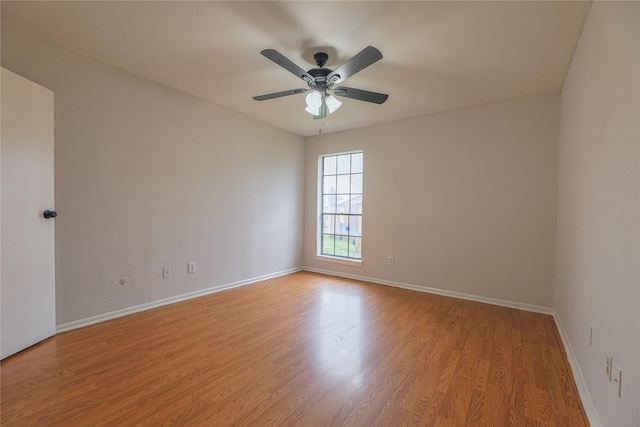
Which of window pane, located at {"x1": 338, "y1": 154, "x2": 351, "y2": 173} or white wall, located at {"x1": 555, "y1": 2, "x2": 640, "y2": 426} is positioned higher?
window pane, located at {"x1": 338, "y1": 154, "x2": 351, "y2": 173}

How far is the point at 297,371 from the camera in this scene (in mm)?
1873

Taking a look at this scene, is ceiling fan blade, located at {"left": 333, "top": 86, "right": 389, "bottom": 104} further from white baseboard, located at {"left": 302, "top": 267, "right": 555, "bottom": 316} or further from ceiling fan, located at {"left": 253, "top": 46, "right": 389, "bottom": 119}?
white baseboard, located at {"left": 302, "top": 267, "right": 555, "bottom": 316}

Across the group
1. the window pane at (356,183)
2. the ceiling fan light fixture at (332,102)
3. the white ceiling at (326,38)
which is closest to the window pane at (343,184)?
the window pane at (356,183)

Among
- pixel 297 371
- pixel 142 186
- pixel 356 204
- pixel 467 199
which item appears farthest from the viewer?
pixel 356 204

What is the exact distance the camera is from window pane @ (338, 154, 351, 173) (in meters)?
4.69

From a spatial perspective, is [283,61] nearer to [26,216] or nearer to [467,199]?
[26,216]

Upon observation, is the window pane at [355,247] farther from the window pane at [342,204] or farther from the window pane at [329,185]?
the window pane at [329,185]

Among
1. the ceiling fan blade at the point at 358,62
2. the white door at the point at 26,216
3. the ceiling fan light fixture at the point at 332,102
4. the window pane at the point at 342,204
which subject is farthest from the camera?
the window pane at the point at 342,204

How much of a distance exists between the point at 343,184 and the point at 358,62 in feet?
9.47

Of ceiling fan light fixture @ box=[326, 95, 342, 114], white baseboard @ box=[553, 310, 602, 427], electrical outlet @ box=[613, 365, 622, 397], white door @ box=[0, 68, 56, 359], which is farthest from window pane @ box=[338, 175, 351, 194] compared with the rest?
electrical outlet @ box=[613, 365, 622, 397]

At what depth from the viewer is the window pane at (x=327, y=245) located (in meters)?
4.88

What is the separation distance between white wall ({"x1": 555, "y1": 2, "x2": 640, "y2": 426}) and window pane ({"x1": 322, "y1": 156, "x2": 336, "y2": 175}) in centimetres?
325

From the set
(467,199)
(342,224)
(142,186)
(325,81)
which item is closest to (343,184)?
(342,224)

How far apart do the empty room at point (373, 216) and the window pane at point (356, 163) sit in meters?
0.35
